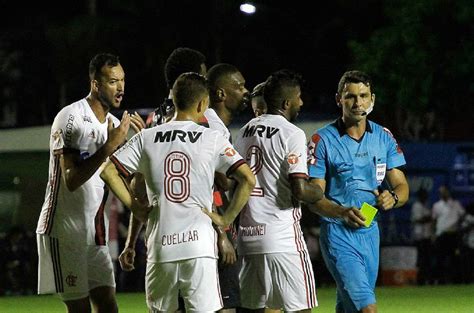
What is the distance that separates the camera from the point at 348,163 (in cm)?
1022

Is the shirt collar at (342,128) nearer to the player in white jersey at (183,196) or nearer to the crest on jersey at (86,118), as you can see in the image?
the player in white jersey at (183,196)

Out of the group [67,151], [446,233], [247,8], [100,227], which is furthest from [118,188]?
[446,233]

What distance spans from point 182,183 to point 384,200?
232 centimetres

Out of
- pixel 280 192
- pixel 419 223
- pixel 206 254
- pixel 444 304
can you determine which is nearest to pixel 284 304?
pixel 280 192

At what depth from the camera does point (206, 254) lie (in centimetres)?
843

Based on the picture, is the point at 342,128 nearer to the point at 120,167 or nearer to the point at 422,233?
the point at 120,167

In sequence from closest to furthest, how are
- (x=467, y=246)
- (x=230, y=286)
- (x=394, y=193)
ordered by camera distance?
(x=230, y=286), (x=394, y=193), (x=467, y=246)

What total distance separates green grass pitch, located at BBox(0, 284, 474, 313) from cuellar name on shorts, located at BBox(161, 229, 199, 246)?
8692 mm

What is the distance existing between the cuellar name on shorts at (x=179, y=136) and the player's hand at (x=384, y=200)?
2238mm

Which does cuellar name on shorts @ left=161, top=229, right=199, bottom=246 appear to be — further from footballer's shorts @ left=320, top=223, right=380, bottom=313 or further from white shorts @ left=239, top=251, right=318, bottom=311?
footballer's shorts @ left=320, top=223, right=380, bottom=313

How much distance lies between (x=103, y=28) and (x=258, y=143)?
32.5 meters

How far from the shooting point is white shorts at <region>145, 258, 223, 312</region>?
27.5 ft

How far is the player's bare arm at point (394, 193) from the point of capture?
1016 centimetres

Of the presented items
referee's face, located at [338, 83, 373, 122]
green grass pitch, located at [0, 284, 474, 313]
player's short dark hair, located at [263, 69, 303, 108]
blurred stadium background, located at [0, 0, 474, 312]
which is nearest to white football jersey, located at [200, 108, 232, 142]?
player's short dark hair, located at [263, 69, 303, 108]
